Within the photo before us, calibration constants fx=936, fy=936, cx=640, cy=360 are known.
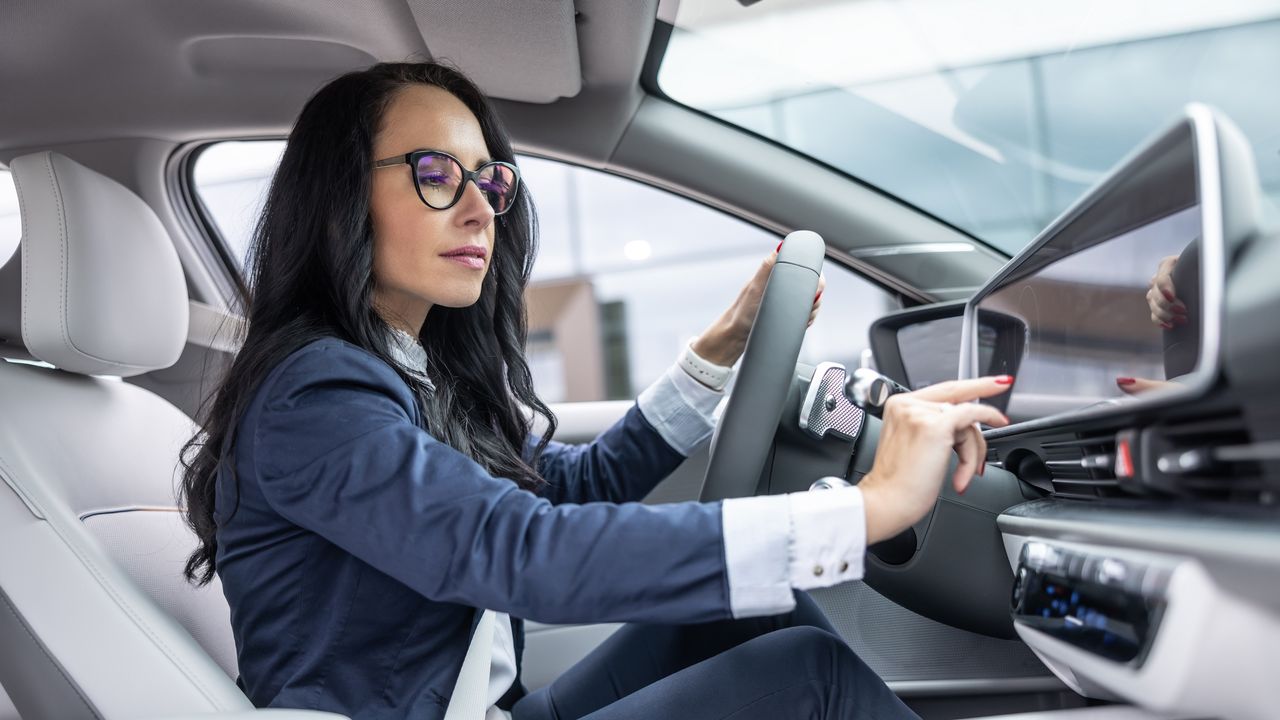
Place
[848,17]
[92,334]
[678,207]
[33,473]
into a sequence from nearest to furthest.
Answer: [33,473] → [92,334] → [848,17] → [678,207]

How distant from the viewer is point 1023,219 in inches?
65.4

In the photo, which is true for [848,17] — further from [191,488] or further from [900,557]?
[191,488]

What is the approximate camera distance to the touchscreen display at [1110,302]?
80 cm

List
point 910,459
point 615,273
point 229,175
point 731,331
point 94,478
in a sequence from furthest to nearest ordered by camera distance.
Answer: point 615,273
point 229,175
point 731,331
point 94,478
point 910,459

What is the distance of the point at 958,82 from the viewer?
177 cm

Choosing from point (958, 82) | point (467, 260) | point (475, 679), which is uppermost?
point (958, 82)

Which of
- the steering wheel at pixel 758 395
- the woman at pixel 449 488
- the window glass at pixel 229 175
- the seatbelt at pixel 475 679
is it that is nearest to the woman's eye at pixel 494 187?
the woman at pixel 449 488

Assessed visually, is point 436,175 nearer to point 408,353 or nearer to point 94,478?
point 408,353

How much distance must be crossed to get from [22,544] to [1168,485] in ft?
3.98

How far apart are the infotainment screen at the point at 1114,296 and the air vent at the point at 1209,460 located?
46 millimetres

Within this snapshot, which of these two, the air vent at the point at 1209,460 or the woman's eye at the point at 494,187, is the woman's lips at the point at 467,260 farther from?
the air vent at the point at 1209,460

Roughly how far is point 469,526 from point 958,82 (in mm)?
1368

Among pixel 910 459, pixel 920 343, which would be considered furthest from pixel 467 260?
pixel 920 343

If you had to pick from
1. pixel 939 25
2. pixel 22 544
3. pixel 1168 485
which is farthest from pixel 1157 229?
pixel 22 544
